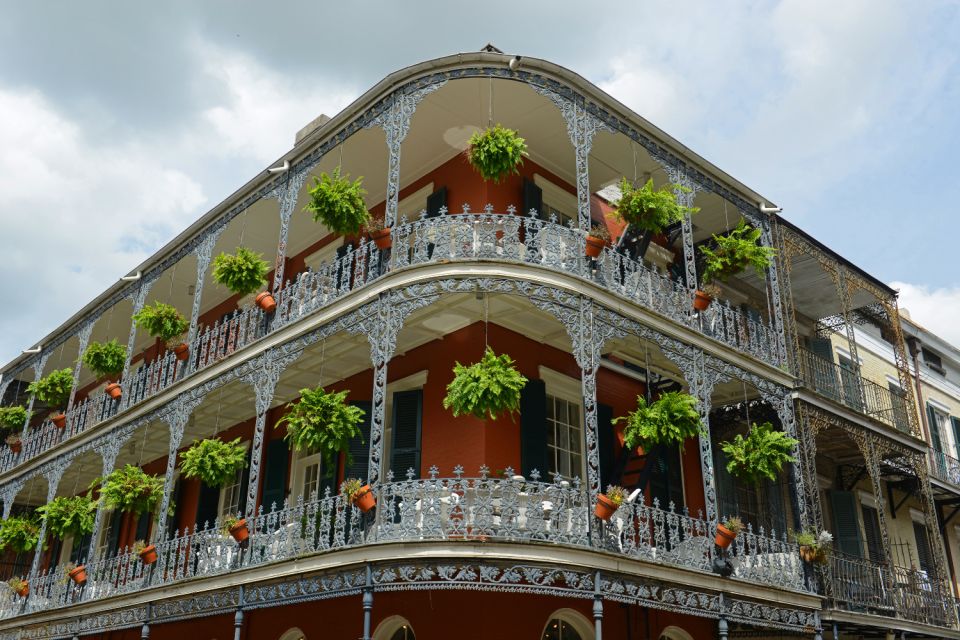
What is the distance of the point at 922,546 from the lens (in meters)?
19.1

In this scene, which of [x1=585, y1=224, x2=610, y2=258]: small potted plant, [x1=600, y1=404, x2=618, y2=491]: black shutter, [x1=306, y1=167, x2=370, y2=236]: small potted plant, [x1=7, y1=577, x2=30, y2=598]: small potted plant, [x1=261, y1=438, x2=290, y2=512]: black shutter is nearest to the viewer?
[x1=585, y1=224, x2=610, y2=258]: small potted plant

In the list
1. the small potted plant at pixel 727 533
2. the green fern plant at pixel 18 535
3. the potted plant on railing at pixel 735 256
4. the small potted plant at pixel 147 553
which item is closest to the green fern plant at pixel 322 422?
the small potted plant at pixel 147 553

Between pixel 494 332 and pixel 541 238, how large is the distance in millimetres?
1764

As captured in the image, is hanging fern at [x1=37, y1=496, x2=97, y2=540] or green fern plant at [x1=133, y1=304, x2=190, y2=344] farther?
hanging fern at [x1=37, y1=496, x2=97, y2=540]

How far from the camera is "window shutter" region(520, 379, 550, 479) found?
11.8 metres

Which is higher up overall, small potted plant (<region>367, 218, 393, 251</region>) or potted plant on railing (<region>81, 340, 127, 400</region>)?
potted plant on railing (<region>81, 340, 127, 400</region>)

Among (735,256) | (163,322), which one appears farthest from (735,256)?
(163,322)

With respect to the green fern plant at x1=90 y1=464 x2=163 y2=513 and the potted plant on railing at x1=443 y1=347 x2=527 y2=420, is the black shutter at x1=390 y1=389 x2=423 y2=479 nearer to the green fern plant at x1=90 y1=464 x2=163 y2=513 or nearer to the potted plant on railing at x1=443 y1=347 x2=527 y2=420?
the potted plant on railing at x1=443 y1=347 x2=527 y2=420

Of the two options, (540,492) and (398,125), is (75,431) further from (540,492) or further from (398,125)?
(540,492)

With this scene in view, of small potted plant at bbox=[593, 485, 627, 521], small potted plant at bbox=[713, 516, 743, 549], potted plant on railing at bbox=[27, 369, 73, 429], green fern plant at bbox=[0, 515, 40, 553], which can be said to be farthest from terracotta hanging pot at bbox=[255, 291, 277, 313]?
potted plant on railing at bbox=[27, 369, 73, 429]

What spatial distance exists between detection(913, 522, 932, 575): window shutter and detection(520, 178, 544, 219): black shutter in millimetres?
11905

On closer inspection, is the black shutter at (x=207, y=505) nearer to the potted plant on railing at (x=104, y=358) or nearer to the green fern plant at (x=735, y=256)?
the potted plant on railing at (x=104, y=358)

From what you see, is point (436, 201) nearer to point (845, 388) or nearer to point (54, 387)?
point (845, 388)

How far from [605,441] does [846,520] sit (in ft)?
19.7
